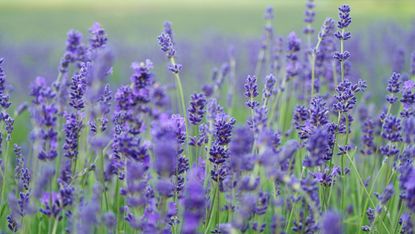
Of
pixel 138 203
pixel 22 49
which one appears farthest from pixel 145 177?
pixel 22 49

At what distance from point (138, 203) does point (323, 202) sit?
952 millimetres

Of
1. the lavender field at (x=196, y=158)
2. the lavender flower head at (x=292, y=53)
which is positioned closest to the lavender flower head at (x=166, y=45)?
the lavender field at (x=196, y=158)

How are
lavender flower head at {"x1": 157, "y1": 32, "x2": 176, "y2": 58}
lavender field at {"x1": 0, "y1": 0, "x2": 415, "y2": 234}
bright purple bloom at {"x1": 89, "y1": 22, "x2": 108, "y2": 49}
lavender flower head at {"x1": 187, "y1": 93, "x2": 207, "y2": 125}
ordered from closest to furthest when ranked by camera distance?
lavender field at {"x1": 0, "y1": 0, "x2": 415, "y2": 234}, lavender flower head at {"x1": 187, "y1": 93, "x2": 207, "y2": 125}, lavender flower head at {"x1": 157, "y1": 32, "x2": 176, "y2": 58}, bright purple bloom at {"x1": 89, "y1": 22, "x2": 108, "y2": 49}

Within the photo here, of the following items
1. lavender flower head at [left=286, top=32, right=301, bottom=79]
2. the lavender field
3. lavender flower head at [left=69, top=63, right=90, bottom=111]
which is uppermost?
lavender flower head at [left=286, top=32, right=301, bottom=79]

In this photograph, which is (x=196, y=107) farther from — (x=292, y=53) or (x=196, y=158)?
(x=292, y=53)

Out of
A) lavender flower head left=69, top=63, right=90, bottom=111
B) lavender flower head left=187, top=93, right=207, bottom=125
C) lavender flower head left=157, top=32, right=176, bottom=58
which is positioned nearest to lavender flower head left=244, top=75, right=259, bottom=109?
lavender flower head left=187, top=93, right=207, bottom=125

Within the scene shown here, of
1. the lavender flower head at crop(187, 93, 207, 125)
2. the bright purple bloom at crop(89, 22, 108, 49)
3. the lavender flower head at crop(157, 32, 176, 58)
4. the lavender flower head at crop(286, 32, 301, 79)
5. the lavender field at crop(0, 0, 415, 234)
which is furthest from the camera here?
the lavender flower head at crop(286, 32, 301, 79)

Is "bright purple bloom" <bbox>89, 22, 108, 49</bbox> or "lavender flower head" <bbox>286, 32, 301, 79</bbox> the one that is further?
"lavender flower head" <bbox>286, 32, 301, 79</bbox>

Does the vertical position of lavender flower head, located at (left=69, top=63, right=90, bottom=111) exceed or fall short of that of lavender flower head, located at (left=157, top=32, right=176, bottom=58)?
it falls short

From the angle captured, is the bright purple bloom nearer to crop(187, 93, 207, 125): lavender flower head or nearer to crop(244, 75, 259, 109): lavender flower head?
crop(187, 93, 207, 125): lavender flower head

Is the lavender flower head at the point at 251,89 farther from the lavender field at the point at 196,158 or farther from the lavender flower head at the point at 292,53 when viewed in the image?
the lavender flower head at the point at 292,53

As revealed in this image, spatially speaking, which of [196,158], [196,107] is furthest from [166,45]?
[196,158]

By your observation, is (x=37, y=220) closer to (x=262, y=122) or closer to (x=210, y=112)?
(x=210, y=112)

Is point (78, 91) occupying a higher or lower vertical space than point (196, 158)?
higher
